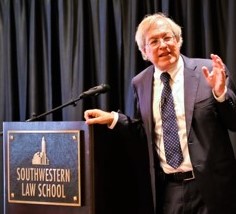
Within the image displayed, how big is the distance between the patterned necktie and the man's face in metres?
0.11

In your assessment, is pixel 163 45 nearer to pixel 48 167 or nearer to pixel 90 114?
pixel 90 114

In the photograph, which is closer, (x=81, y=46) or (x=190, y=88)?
(x=190, y=88)

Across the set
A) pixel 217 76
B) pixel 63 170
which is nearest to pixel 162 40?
pixel 217 76

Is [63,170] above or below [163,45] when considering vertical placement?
below

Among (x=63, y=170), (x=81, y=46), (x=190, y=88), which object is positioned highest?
(x=81, y=46)

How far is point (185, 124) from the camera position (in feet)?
5.24

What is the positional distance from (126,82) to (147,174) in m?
0.63

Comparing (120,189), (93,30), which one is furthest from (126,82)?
(120,189)

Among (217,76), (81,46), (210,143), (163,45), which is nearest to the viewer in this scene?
(217,76)

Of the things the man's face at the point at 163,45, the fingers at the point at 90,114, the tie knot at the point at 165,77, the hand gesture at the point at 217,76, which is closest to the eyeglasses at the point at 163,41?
the man's face at the point at 163,45

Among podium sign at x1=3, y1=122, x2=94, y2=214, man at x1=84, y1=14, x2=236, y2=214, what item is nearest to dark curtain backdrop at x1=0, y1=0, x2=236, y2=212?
man at x1=84, y1=14, x2=236, y2=214

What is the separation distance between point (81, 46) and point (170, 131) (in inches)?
35.5

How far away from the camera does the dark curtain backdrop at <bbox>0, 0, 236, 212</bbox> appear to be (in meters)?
2.06

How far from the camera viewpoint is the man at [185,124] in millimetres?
1530
